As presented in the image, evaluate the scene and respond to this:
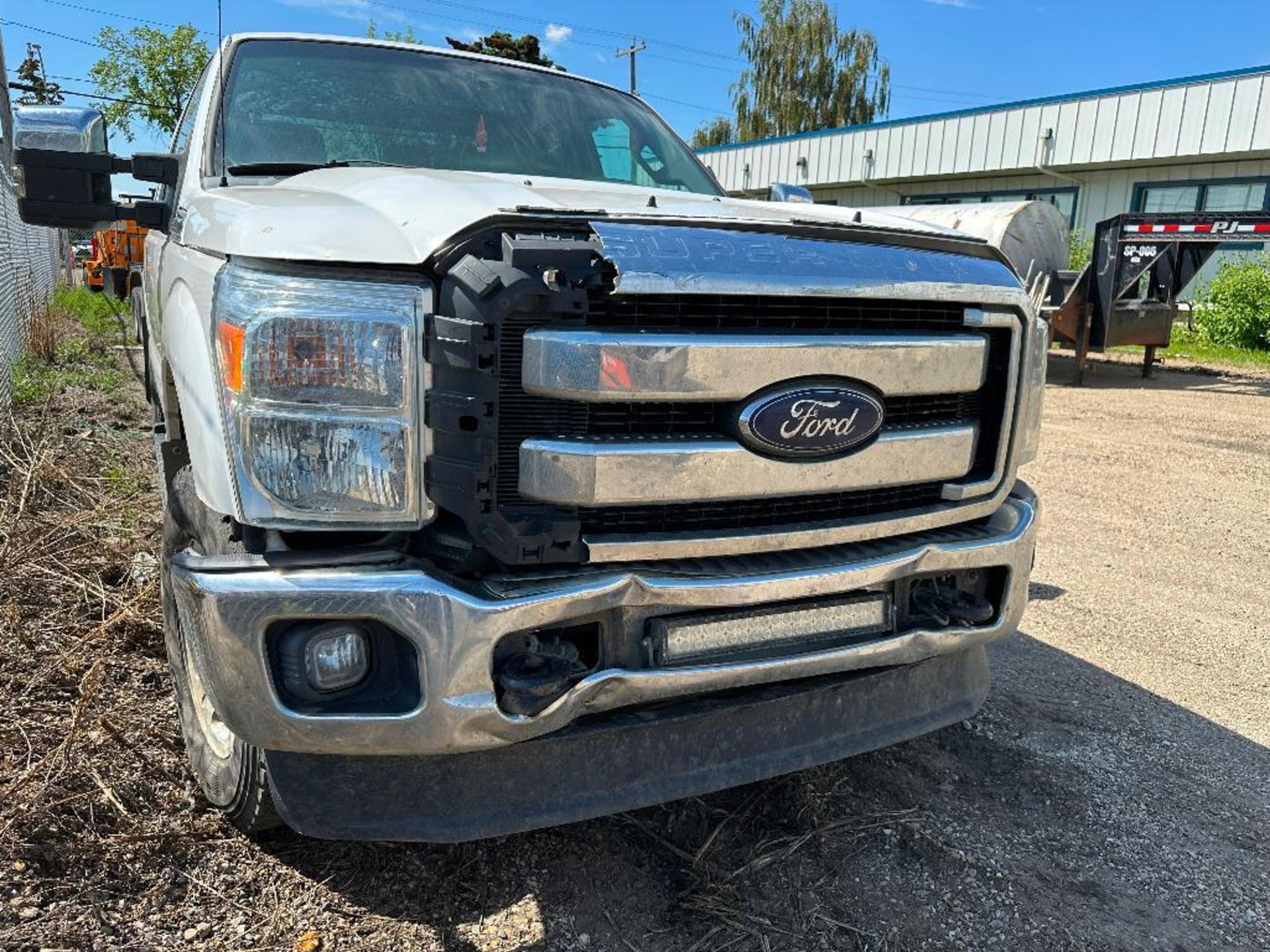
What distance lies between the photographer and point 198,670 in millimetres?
1944

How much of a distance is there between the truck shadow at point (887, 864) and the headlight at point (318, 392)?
1041 millimetres

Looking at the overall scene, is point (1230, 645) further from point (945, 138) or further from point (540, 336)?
point (945, 138)

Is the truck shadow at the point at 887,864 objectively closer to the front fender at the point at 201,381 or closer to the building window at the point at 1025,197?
the front fender at the point at 201,381

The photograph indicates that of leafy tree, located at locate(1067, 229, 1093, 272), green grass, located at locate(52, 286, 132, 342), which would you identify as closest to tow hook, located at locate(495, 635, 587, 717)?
green grass, located at locate(52, 286, 132, 342)

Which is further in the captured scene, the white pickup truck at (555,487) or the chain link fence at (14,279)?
the chain link fence at (14,279)

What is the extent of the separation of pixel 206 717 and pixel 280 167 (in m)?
1.58

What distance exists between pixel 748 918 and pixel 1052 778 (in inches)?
50.0

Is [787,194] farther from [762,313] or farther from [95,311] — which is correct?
[95,311]

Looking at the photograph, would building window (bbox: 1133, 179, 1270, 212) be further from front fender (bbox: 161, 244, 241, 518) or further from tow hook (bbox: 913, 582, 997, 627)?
front fender (bbox: 161, 244, 241, 518)

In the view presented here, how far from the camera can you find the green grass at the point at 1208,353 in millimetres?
15008

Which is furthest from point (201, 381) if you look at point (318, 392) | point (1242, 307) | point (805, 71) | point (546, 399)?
point (805, 71)

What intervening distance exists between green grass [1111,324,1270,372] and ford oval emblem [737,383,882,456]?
1507 centimetres

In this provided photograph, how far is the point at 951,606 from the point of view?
254 cm

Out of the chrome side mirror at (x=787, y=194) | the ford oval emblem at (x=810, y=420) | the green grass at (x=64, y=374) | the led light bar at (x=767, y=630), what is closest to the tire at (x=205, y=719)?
the led light bar at (x=767, y=630)
